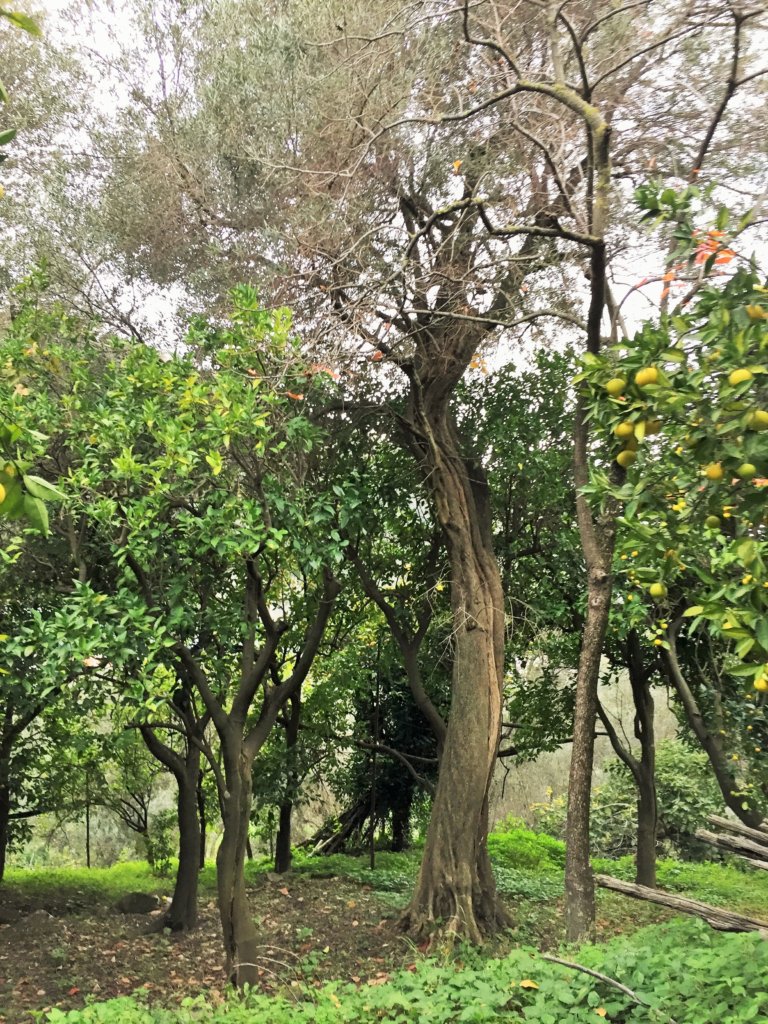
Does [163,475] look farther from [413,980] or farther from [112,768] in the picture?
[112,768]

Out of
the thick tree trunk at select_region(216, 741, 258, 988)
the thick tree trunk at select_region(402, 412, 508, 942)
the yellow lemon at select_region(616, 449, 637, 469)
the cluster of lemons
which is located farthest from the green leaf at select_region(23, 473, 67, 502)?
the thick tree trunk at select_region(402, 412, 508, 942)

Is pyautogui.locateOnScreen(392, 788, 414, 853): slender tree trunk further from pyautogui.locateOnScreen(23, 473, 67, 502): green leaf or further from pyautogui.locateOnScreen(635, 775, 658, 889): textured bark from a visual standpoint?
pyautogui.locateOnScreen(23, 473, 67, 502): green leaf

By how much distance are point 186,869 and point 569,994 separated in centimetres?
635

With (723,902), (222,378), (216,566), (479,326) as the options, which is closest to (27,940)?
(216,566)

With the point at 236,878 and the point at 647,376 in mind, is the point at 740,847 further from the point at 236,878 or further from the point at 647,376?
the point at 236,878

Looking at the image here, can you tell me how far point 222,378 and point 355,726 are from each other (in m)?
8.25

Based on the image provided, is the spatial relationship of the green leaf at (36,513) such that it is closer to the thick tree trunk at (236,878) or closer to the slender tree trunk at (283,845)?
the thick tree trunk at (236,878)

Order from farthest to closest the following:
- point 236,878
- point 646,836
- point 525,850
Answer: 1. point 525,850
2. point 646,836
3. point 236,878

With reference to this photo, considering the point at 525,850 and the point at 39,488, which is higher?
the point at 39,488

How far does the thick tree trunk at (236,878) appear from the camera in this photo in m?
5.88

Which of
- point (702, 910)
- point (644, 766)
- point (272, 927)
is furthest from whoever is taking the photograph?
point (644, 766)

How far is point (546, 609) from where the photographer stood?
9562mm

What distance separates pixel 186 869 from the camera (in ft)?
28.8

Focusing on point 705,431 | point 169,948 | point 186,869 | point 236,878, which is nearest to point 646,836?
point 186,869
